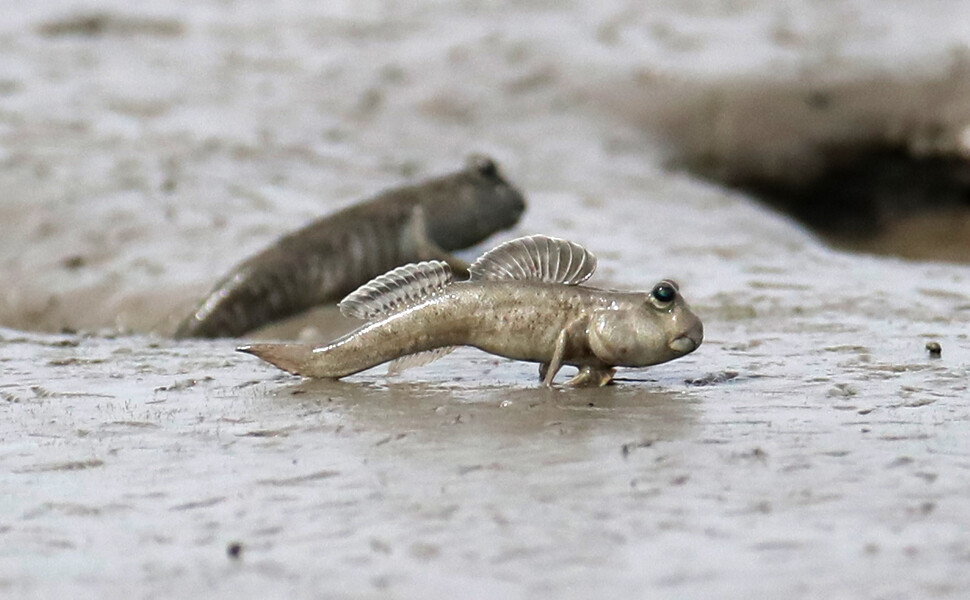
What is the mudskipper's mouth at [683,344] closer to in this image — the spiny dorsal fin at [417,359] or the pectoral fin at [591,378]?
the pectoral fin at [591,378]

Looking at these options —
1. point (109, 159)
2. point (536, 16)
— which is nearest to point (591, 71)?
point (536, 16)

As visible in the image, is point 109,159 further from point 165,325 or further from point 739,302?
point 739,302

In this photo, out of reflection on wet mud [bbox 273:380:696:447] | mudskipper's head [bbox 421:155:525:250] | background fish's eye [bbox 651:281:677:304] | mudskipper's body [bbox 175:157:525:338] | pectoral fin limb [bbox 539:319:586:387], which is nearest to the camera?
reflection on wet mud [bbox 273:380:696:447]

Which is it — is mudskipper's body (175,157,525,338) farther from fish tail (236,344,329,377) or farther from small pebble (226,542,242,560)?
small pebble (226,542,242,560)

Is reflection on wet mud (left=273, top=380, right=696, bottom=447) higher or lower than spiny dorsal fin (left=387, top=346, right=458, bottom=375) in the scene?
lower

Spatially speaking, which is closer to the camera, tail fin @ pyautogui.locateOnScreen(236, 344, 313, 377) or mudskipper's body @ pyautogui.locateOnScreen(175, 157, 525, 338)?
tail fin @ pyautogui.locateOnScreen(236, 344, 313, 377)

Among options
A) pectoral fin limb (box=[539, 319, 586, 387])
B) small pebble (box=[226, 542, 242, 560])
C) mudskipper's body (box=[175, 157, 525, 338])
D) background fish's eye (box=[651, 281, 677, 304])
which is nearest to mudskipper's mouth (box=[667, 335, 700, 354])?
background fish's eye (box=[651, 281, 677, 304])

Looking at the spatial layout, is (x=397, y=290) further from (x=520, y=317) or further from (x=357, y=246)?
(x=357, y=246)

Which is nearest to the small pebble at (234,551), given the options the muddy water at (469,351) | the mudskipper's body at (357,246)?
the muddy water at (469,351)
